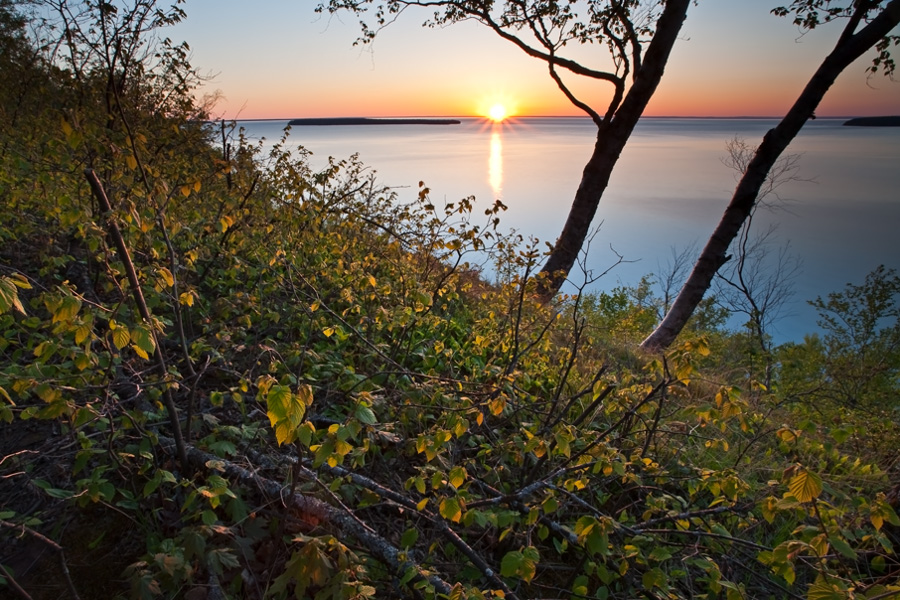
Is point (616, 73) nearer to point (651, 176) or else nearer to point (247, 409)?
point (247, 409)

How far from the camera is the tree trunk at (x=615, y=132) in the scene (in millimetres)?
6941

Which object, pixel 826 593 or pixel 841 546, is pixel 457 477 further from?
pixel 841 546

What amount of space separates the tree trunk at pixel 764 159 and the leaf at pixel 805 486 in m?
6.01

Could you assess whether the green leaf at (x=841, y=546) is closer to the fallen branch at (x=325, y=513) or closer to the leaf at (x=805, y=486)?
the leaf at (x=805, y=486)

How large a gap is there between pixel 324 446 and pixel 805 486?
157cm

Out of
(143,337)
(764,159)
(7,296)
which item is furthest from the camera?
(764,159)

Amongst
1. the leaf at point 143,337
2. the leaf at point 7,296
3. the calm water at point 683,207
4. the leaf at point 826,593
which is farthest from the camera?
the calm water at point 683,207

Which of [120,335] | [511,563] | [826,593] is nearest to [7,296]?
[120,335]

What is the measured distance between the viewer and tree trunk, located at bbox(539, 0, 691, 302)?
694 centimetres

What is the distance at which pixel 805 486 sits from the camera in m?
1.51

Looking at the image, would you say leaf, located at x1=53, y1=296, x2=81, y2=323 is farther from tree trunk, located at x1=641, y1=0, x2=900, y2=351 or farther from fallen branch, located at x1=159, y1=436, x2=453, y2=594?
tree trunk, located at x1=641, y1=0, x2=900, y2=351

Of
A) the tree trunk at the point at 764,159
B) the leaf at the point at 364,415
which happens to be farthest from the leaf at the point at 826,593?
the tree trunk at the point at 764,159

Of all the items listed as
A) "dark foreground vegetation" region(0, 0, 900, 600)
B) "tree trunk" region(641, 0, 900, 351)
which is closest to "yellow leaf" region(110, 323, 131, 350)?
"dark foreground vegetation" region(0, 0, 900, 600)

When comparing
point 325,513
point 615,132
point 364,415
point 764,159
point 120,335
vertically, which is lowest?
point 325,513
